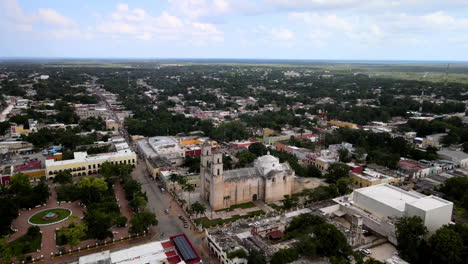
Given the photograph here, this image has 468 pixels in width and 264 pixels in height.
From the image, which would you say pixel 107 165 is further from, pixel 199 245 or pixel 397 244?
pixel 397 244

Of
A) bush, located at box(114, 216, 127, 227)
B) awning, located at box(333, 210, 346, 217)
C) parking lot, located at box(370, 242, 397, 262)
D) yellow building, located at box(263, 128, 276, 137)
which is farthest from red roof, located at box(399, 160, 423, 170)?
bush, located at box(114, 216, 127, 227)

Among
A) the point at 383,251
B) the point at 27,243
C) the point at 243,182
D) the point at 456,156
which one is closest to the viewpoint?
the point at 27,243

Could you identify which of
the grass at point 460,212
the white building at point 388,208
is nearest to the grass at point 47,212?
the white building at point 388,208

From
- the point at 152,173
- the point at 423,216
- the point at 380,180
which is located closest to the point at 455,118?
the point at 380,180

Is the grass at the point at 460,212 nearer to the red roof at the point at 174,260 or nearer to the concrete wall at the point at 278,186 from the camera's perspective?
the concrete wall at the point at 278,186

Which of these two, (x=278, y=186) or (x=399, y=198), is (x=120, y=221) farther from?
(x=399, y=198)

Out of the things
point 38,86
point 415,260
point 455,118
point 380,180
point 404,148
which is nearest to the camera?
point 415,260

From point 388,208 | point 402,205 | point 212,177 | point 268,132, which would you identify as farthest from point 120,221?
point 268,132

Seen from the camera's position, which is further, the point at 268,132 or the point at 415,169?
the point at 268,132
